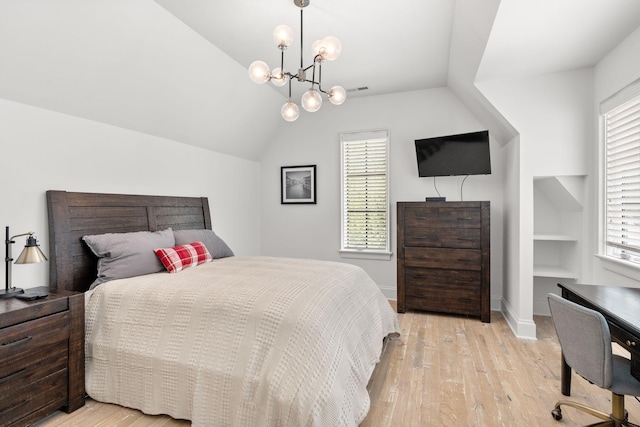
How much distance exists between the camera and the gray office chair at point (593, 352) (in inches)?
60.4

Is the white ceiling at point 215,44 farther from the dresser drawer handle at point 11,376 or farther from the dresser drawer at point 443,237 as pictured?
the dresser drawer handle at point 11,376

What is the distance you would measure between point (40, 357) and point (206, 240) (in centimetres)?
167

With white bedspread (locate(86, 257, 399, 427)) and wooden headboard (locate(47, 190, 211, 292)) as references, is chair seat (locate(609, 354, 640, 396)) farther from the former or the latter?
wooden headboard (locate(47, 190, 211, 292))

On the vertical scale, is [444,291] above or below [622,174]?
below

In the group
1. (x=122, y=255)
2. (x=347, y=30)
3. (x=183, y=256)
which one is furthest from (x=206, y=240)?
(x=347, y=30)


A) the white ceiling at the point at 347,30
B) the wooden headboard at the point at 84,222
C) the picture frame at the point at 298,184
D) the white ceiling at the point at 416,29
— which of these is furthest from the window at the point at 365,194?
the wooden headboard at the point at 84,222

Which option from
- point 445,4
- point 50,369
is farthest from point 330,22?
point 50,369

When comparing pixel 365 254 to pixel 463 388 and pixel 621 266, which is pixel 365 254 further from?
pixel 621 266

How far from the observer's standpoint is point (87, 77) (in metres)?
2.59

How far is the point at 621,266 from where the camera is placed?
8.45 ft

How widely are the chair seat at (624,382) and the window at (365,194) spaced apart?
291 cm

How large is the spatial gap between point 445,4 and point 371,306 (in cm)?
239

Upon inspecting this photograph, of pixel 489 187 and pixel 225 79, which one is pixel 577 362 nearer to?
pixel 489 187

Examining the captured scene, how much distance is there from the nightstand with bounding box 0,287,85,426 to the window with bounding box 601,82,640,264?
391cm
